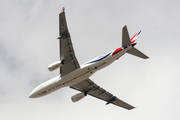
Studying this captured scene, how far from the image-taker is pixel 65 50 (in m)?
42.2

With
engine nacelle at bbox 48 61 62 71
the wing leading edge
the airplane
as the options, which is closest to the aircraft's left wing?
the airplane

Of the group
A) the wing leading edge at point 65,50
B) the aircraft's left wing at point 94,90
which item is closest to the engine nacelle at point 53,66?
the wing leading edge at point 65,50

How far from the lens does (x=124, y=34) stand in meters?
40.6

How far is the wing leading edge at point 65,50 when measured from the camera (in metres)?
39.5

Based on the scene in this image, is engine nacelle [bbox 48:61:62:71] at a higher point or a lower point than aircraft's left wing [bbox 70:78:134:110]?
higher

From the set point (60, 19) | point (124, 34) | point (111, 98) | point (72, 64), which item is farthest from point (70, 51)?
point (111, 98)

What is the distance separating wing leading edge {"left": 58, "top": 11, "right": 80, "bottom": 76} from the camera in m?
39.5

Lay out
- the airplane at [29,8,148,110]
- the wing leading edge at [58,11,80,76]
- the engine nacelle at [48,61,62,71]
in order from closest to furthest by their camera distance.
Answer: the wing leading edge at [58,11,80,76]
the airplane at [29,8,148,110]
the engine nacelle at [48,61,62,71]

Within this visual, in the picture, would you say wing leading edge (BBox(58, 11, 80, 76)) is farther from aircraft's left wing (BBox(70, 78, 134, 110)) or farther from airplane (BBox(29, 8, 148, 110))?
aircraft's left wing (BBox(70, 78, 134, 110))

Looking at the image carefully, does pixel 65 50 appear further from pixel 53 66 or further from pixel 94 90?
pixel 94 90

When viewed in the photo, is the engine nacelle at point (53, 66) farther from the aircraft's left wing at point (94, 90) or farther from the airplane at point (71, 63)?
the aircraft's left wing at point (94, 90)

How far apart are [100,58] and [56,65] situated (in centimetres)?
689

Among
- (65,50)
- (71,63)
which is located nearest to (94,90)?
(71,63)

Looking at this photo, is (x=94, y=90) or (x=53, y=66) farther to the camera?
(x=94, y=90)
